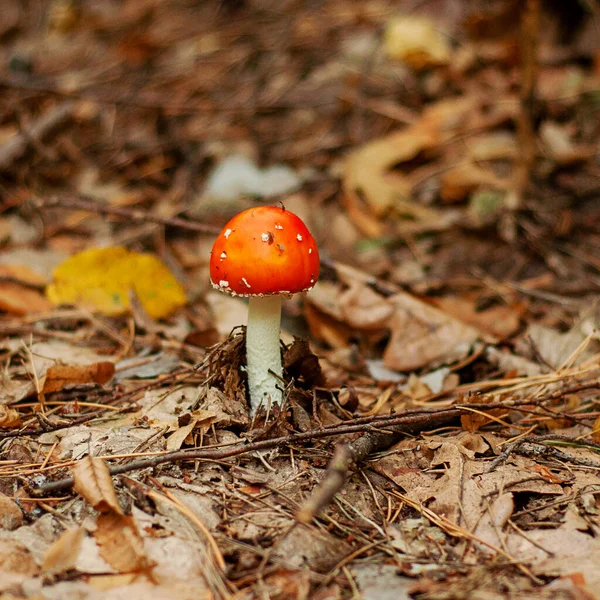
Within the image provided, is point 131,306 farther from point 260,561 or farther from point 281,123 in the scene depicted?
point 281,123

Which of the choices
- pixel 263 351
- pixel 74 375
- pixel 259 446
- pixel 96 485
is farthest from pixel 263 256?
pixel 74 375

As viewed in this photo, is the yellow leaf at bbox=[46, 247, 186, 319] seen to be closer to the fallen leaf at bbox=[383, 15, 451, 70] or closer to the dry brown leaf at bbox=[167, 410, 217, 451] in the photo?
the dry brown leaf at bbox=[167, 410, 217, 451]

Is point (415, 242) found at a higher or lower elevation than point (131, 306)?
lower

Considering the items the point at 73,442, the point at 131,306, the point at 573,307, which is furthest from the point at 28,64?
the point at 573,307

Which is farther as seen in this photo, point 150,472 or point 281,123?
point 281,123

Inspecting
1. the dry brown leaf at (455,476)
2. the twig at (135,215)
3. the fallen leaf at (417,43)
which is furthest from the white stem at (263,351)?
the fallen leaf at (417,43)

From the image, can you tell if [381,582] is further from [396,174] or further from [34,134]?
[34,134]

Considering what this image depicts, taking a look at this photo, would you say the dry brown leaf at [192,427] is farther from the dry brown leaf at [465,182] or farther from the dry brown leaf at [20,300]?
the dry brown leaf at [465,182]
